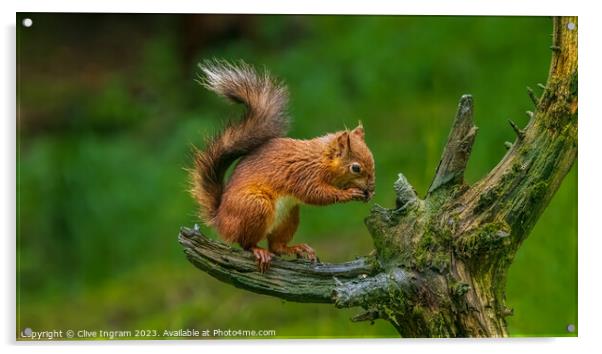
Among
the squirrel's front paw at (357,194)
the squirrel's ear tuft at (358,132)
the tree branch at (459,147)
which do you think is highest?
the squirrel's ear tuft at (358,132)

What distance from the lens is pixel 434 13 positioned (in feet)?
12.1

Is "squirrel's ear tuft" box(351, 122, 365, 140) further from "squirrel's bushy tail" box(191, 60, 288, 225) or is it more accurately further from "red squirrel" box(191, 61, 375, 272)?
"squirrel's bushy tail" box(191, 60, 288, 225)

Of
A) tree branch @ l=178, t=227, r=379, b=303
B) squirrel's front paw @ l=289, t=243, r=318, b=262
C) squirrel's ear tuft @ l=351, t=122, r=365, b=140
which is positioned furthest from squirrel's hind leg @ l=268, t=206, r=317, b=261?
squirrel's ear tuft @ l=351, t=122, r=365, b=140

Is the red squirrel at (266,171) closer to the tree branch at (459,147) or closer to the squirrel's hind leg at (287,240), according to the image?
the squirrel's hind leg at (287,240)

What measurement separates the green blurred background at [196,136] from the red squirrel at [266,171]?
32 centimetres

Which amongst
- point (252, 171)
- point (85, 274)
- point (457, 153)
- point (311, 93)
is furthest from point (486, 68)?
point (85, 274)

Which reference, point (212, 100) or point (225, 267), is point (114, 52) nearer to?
point (212, 100)

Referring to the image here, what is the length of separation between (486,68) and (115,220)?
1.67m

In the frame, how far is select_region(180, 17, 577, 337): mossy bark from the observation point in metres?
3.07

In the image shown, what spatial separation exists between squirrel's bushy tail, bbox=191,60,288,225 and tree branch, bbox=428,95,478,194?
58cm

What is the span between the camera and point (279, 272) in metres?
3.17

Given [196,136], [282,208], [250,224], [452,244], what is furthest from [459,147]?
[196,136]

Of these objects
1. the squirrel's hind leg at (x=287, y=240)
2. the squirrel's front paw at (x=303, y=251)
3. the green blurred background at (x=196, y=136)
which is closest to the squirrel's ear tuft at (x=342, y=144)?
the squirrel's hind leg at (x=287, y=240)

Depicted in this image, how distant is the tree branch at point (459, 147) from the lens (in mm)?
3045
